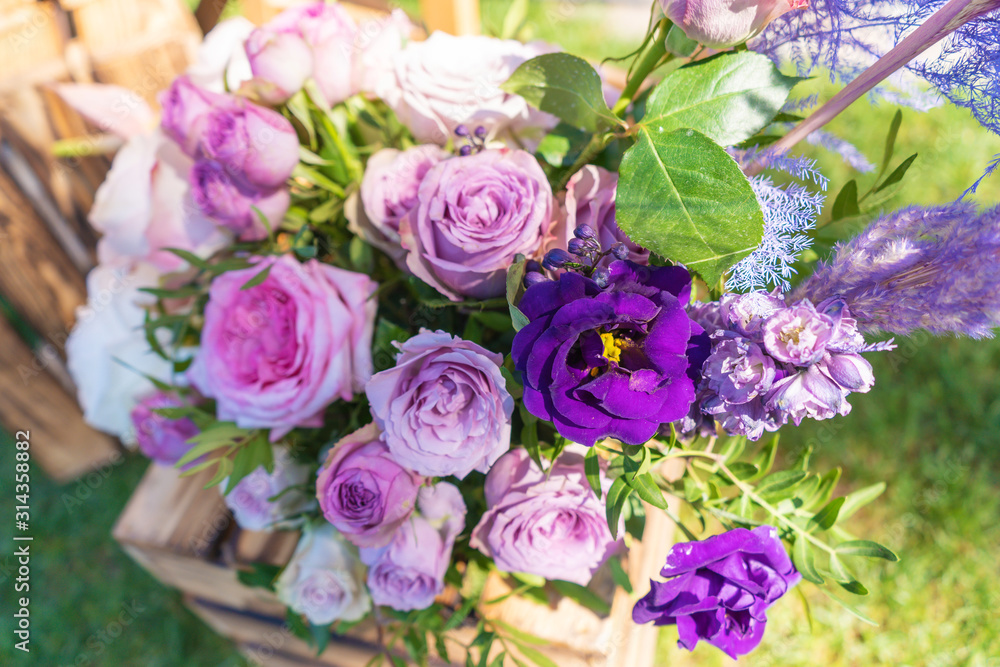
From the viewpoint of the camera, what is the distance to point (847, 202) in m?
0.68

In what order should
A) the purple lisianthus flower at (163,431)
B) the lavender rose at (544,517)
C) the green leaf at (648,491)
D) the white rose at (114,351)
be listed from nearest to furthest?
the green leaf at (648,491) < the lavender rose at (544,517) < the purple lisianthus flower at (163,431) < the white rose at (114,351)

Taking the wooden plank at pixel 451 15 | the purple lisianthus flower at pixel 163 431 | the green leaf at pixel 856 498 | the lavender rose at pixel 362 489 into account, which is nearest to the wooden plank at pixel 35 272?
the purple lisianthus flower at pixel 163 431

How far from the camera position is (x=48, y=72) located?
107cm

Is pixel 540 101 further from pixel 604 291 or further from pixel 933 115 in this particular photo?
pixel 933 115

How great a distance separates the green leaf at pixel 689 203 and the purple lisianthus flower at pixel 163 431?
691mm

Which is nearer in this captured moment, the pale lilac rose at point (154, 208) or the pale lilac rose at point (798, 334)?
the pale lilac rose at point (798, 334)

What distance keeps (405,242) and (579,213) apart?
176 mm

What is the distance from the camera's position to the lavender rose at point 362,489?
0.60m

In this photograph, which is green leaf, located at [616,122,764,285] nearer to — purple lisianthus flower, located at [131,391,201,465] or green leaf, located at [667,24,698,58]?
green leaf, located at [667,24,698,58]

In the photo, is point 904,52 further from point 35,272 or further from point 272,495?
point 35,272

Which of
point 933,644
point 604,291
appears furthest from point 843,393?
point 933,644

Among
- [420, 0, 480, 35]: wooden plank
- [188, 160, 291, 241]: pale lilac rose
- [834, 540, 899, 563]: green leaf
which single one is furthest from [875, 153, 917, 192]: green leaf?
[420, 0, 480, 35]: wooden plank

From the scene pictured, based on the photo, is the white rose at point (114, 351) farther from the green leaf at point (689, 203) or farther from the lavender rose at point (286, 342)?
the green leaf at point (689, 203)

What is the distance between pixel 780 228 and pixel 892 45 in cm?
23
